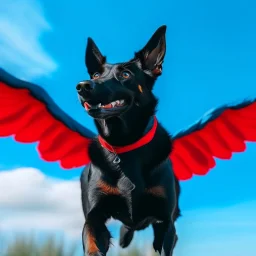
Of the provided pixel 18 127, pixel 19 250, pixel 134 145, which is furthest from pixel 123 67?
pixel 19 250

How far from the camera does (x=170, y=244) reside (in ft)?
11.5

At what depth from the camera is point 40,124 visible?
4742 millimetres

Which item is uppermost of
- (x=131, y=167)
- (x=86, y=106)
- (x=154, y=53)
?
(x=154, y=53)

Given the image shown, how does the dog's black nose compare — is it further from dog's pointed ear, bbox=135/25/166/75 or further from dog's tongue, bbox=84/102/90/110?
dog's pointed ear, bbox=135/25/166/75

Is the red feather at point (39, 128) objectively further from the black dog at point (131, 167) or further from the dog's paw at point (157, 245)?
the dog's paw at point (157, 245)

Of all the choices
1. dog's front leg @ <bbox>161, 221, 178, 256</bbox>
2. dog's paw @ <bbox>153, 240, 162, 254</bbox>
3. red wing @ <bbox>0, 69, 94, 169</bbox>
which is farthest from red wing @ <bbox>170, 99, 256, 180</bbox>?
dog's front leg @ <bbox>161, 221, 178, 256</bbox>

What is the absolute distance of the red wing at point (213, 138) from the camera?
4.91 metres

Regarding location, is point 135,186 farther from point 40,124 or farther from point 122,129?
point 40,124

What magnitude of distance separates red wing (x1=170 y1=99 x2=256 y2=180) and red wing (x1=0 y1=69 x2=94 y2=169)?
3.33 feet

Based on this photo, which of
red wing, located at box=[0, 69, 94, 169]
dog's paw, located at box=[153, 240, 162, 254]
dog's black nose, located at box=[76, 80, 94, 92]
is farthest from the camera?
red wing, located at box=[0, 69, 94, 169]

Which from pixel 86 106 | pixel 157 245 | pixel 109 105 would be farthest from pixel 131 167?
pixel 157 245

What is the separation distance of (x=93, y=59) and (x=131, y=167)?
940 mm

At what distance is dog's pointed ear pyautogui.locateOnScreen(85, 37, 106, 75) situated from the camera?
12.6ft

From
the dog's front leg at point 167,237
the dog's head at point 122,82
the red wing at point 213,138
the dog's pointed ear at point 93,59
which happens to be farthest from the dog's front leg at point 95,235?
the red wing at point 213,138
